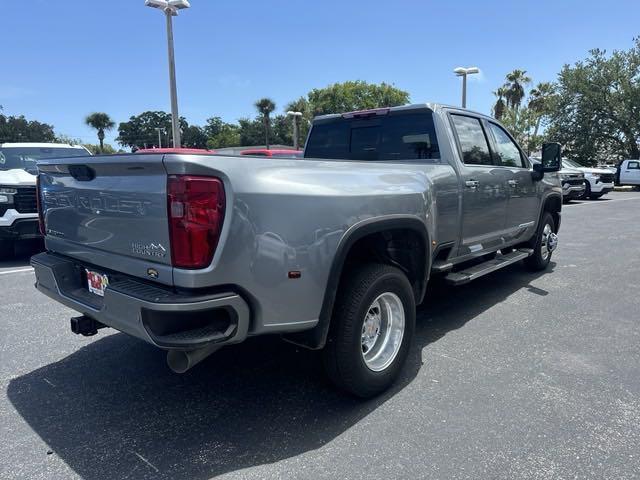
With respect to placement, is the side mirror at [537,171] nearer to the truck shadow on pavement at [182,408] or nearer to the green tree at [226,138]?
the truck shadow on pavement at [182,408]

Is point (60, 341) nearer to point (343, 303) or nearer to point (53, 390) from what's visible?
point (53, 390)

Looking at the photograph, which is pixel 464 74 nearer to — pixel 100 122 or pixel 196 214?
pixel 196 214

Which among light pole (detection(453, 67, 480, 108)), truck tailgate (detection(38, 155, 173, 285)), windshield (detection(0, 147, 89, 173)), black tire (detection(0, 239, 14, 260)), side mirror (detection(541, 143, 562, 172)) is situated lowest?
black tire (detection(0, 239, 14, 260))

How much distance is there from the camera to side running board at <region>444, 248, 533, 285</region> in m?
4.25

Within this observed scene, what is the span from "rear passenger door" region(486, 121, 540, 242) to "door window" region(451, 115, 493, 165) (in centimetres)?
24

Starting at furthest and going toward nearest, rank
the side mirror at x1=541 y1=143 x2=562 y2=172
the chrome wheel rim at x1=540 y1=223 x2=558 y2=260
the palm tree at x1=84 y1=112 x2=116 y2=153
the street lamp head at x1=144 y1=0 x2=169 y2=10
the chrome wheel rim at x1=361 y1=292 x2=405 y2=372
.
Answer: the palm tree at x1=84 y1=112 x2=116 y2=153
the street lamp head at x1=144 y1=0 x2=169 y2=10
the chrome wheel rim at x1=540 y1=223 x2=558 y2=260
the side mirror at x1=541 y1=143 x2=562 y2=172
the chrome wheel rim at x1=361 y1=292 x2=405 y2=372

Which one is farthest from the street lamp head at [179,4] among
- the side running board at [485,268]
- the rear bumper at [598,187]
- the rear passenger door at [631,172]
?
the rear passenger door at [631,172]

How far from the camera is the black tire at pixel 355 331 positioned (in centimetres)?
290

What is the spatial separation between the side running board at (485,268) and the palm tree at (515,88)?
51.8 metres

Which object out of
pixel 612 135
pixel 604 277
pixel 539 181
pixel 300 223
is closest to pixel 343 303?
pixel 300 223

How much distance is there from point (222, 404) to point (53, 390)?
1.20m

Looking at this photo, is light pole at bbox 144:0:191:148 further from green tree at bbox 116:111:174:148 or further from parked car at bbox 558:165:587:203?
green tree at bbox 116:111:174:148

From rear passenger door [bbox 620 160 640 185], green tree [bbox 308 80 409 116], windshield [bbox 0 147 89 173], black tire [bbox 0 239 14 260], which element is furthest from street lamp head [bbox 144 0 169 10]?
green tree [bbox 308 80 409 116]

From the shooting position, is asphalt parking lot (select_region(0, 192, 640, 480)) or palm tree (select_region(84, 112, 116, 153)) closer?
asphalt parking lot (select_region(0, 192, 640, 480))
